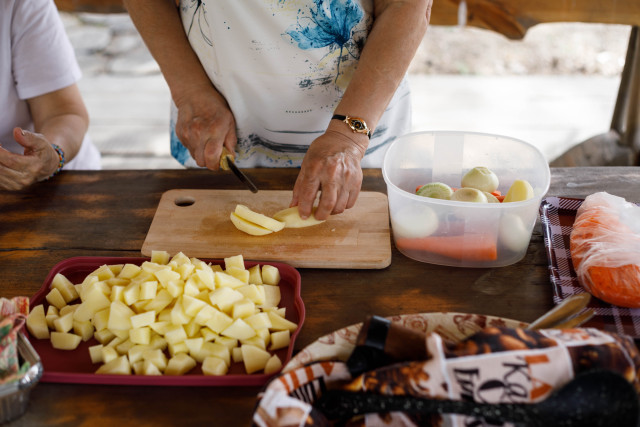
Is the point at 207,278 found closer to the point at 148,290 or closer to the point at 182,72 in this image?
the point at 148,290

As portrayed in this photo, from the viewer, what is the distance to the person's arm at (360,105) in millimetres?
1383

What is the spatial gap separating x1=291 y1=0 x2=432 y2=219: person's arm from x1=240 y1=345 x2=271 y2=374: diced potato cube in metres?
0.43

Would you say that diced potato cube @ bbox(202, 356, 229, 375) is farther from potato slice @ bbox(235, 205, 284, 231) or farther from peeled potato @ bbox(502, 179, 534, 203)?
peeled potato @ bbox(502, 179, 534, 203)

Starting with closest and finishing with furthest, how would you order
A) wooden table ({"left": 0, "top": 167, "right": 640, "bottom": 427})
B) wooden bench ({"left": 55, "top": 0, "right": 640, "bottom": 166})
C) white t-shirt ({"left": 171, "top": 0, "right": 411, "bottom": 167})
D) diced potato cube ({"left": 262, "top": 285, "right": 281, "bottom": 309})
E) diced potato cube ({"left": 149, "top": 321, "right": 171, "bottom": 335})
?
1. wooden table ({"left": 0, "top": 167, "right": 640, "bottom": 427})
2. diced potato cube ({"left": 149, "top": 321, "right": 171, "bottom": 335})
3. diced potato cube ({"left": 262, "top": 285, "right": 281, "bottom": 309})
4. white t-shirt ({"left": 171, "top": 0, "right": 411, "bottom": 167})
5. wooden bench ({"left": 55, "top": 0, "right": 640, "bottom": 166})

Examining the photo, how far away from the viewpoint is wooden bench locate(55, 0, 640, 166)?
2543 mm

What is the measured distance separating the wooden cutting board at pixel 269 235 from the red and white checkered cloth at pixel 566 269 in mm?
376

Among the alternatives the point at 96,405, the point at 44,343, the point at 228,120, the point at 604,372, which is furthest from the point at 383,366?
the point at 228,120

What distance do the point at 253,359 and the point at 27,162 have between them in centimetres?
100

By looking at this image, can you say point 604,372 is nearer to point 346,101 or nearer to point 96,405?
point 96,405

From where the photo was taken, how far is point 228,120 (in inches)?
68.1

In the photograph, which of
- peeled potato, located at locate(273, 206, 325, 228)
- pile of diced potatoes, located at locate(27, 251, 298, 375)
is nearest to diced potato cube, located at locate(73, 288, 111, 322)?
pile of diced potatoes, located at locate(27, 251, 298, 375)

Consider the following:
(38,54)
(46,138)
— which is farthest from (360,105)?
(38,54)

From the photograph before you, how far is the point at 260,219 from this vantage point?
1411 mm

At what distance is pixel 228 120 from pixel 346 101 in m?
0.40
